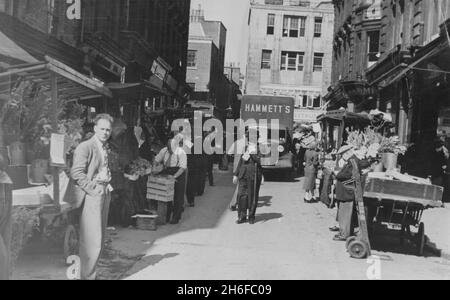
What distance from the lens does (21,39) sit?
10.4m

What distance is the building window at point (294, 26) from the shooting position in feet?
156

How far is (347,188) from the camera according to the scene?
357 inches

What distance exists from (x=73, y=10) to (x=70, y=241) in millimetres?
8316

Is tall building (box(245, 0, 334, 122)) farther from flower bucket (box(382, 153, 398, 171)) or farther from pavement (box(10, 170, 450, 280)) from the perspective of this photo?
flower bucket (box(382, 153, 398, 171))

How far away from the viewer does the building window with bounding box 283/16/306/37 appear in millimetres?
47656

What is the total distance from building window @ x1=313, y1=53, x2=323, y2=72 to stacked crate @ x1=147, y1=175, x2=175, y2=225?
39.2 meters

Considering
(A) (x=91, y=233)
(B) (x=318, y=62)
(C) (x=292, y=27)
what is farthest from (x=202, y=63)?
(A) (x=91, y=233)

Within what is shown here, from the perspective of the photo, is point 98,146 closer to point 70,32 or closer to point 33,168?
point 33,168

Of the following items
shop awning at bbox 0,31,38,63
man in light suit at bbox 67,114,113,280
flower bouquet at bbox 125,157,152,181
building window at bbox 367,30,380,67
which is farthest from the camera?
building window at bbox 367,30,380,67

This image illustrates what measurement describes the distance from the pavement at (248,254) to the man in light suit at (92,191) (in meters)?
0.58

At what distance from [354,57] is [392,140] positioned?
1982 cm

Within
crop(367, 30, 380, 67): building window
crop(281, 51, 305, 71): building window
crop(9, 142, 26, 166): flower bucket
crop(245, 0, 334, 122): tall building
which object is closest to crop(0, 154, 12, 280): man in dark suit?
crop(9, 142, 26, 166): flower bucket

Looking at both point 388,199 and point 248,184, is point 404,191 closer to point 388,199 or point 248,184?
point 388,199
